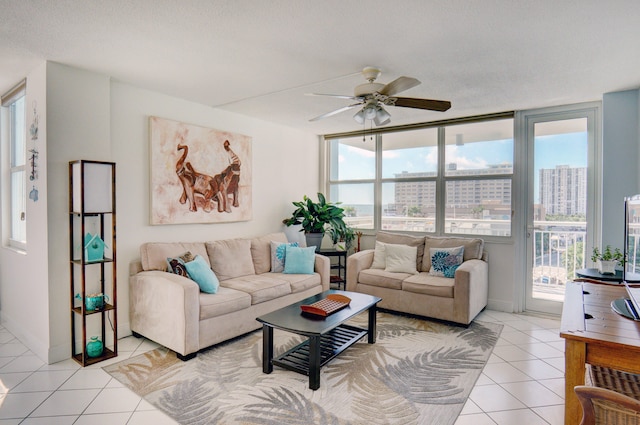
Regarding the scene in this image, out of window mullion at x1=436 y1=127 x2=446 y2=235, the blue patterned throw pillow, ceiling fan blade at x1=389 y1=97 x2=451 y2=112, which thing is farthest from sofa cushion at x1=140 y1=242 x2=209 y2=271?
window mullion at x1=436 y1=127 x2=446 y2=235

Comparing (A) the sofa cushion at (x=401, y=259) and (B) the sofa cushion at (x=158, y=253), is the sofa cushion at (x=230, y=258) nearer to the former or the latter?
(B) the sofa cushion at (x=158, y=253)

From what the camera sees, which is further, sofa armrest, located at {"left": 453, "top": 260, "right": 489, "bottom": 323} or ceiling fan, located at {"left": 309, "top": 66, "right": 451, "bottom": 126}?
sofa armrest, located at {"left": 453, "top": 260, "right": 489, "bottom": 323}

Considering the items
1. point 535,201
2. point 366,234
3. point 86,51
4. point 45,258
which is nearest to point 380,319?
point 366,234

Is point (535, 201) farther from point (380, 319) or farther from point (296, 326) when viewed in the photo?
point (296, 326)

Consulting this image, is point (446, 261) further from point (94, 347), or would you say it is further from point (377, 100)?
point (94, 347)

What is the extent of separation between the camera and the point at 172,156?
12.9 ft

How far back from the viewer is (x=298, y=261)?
447 centimetres

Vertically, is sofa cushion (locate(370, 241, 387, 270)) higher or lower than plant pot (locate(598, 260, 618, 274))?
lower

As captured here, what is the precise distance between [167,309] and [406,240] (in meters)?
3.11

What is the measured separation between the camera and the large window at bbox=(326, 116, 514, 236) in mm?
4695

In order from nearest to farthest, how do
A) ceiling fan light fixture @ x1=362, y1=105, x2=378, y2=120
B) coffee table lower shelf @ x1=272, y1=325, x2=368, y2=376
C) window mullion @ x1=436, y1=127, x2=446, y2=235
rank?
coffee table lower shelf @ x1=272, y1=325, x2=368, y2=376 < ceiling fan light fixture @ x1=362, y1=105, x2=378, y2=120 < window mullion @ x1=436, y1=127, x2=446, y2=235

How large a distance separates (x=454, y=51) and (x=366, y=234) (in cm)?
342

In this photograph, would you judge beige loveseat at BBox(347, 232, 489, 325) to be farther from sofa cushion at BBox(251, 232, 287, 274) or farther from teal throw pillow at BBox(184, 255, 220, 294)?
teal throw pillow at BBox(184, 255, 220, 294)

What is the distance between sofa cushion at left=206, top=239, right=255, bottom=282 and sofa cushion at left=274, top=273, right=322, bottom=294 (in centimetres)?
42
